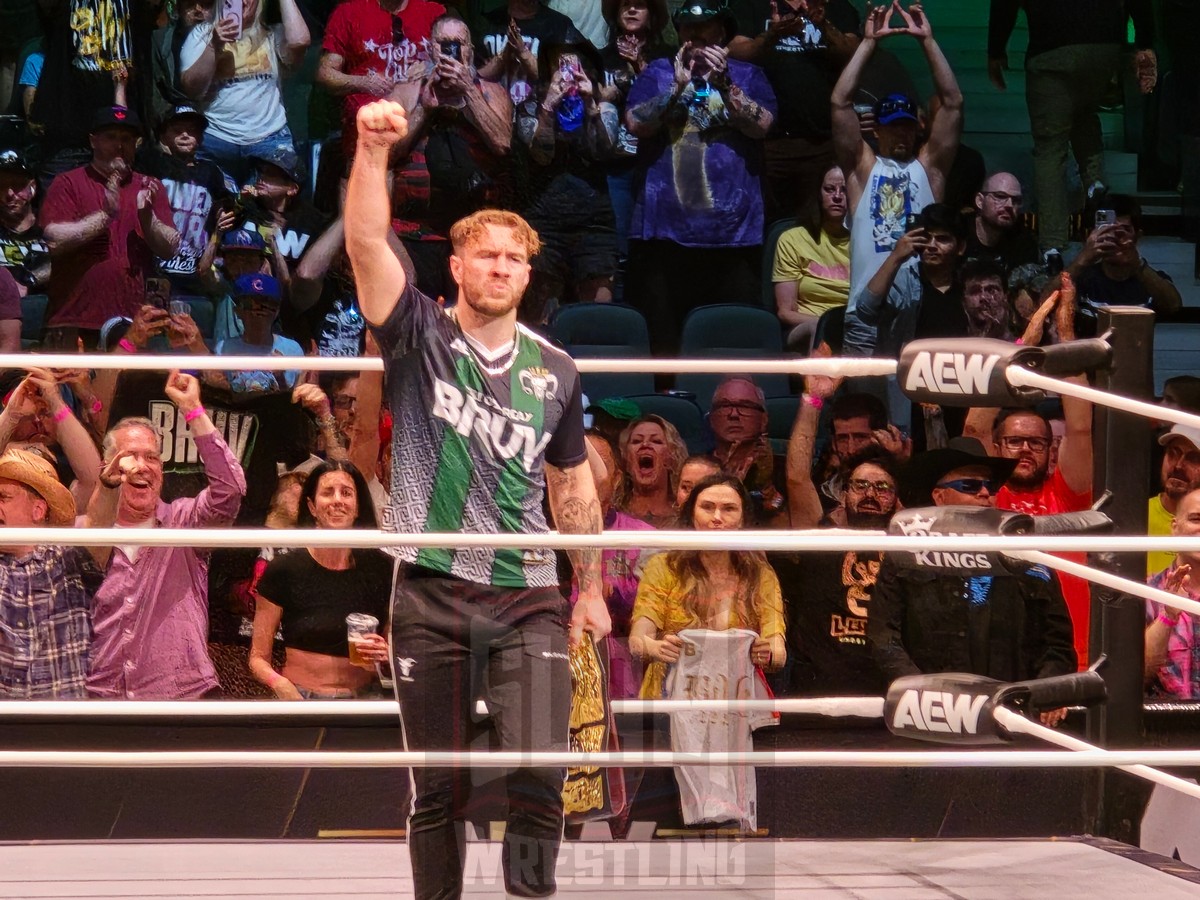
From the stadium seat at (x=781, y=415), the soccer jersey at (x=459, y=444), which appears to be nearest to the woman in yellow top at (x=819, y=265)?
the stadium seat at (x=781, y=415)

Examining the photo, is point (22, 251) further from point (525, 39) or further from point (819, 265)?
point (819, 265)

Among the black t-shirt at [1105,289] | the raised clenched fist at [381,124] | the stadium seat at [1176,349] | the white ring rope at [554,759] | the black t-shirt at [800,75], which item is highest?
the black t-shirt at [800,75]

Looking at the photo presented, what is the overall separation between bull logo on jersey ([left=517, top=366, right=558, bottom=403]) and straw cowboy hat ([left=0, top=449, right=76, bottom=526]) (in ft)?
6.30

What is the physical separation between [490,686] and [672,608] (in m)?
1.58

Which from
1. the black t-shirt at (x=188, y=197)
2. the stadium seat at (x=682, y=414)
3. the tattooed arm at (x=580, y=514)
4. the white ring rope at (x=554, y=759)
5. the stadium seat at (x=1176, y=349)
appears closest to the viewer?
the white ring rope at (x=554, y=759)

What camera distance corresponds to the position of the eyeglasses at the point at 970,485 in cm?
450

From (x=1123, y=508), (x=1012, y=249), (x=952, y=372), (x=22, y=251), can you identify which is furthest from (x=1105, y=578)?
(x=22, y=251)

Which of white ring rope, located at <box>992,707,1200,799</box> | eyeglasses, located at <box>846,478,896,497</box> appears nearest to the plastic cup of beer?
eyeglasses, located at <box>846,478,896,497</box>

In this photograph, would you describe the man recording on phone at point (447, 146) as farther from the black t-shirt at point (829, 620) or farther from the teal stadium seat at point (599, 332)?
the black t-shirt at point (829, 620)

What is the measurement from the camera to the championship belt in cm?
325

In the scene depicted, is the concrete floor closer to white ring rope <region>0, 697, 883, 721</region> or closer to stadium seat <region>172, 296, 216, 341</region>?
white ring rope <region>0, 697, 883, 721</region>

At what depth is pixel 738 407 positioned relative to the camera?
5.12 metres

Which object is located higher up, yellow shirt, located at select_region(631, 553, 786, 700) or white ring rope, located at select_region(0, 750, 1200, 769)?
white ring rope, located at select_region(0, 750, 1200, 769)

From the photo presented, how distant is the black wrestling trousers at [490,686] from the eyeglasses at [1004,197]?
376 centimetres
